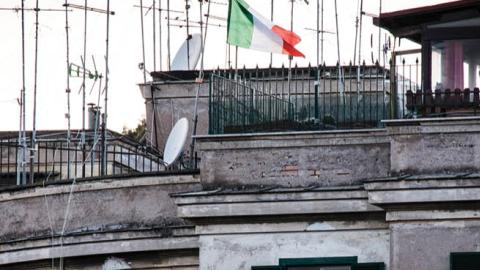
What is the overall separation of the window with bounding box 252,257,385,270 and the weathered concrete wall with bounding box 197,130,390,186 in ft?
4.12

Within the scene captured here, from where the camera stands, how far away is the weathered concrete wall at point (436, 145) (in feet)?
121

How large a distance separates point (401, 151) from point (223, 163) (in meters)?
3.29

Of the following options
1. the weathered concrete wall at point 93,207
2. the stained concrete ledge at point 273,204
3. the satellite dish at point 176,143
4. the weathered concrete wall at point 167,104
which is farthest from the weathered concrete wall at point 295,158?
the weathered concrete wall at point 167,104

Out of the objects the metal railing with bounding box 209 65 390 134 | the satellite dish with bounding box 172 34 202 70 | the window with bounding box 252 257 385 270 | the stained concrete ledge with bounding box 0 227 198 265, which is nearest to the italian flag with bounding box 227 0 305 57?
the metal railing with bounding box 209 65 390 134

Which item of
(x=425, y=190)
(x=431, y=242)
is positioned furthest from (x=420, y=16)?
(x=431, y=242)

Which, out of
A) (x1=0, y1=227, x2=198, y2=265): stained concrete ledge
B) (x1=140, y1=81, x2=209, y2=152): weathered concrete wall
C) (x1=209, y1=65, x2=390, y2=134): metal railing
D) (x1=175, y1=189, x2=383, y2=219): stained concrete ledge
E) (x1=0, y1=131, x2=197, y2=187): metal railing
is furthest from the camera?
(x1=140, y1=81, x2=209, y2=152): weathered concrete wall

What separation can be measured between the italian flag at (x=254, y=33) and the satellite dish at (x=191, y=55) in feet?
38.4

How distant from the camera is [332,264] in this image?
37.9 m

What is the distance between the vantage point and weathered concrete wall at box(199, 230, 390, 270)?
3781 cm

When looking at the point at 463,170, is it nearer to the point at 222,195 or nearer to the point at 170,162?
the point at 222,195

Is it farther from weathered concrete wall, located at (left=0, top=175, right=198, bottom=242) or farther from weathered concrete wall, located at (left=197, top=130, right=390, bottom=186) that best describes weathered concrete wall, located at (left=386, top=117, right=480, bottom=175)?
weathered concrete wall, located at (left=0, top=175, right=198, bottom=242)

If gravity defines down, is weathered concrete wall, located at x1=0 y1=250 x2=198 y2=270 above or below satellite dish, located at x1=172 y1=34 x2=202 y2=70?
below

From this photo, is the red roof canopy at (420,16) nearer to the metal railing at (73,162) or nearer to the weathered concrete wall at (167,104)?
the metal railing at (73,162)

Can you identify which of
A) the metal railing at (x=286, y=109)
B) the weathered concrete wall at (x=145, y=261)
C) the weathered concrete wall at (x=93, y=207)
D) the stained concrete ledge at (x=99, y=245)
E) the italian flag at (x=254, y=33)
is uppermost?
the italian flag at (x=254, y=33)
